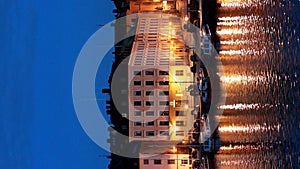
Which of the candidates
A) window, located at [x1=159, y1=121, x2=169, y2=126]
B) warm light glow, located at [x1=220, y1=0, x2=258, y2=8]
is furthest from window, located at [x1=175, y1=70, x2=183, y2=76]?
warm light glow, located at [x1=220, y1=0, x2=258, y2=8]

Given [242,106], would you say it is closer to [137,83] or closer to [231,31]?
[231,31]

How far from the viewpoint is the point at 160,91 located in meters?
50.9

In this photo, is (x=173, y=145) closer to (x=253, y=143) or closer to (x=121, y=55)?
(x=121, y=55)

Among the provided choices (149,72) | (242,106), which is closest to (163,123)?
(149,72)

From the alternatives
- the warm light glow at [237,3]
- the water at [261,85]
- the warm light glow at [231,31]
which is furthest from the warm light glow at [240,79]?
the warm light glow at [237,3]

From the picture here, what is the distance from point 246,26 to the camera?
20703 millimetres

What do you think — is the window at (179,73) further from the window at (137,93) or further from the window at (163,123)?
the window at (163,123)

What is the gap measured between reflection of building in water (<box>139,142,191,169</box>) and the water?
20.4 m

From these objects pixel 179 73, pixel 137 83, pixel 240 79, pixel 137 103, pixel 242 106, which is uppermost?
pixel 240 79

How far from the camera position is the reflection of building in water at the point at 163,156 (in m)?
46.2

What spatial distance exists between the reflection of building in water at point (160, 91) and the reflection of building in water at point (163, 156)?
5.09 feet

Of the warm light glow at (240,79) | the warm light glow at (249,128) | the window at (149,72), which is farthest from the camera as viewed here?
the window at (149,72)

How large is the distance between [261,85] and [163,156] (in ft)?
100

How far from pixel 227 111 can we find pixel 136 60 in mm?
27424
